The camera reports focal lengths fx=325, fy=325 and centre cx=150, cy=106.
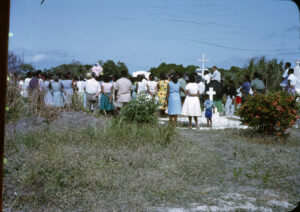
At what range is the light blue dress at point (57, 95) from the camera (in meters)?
9.41

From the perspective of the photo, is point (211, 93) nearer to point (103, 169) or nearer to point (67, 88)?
point (67, 88)

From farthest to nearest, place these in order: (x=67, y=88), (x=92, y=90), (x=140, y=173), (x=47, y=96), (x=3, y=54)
Answer: 1. (x=92, y=90)
2. (x=67, y=88)
3. (x=47, y=96)
4. (x=140, y=173)
5. (x=3, y=54)

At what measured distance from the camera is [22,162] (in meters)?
4.76

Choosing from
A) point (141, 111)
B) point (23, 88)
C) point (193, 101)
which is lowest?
point (141, 111)

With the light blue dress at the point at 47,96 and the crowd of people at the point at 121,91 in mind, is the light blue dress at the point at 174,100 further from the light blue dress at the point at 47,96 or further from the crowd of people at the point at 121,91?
the light blue dress at the point at 47,96

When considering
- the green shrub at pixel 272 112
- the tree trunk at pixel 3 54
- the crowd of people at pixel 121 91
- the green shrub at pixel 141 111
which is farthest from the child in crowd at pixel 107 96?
the tree trunk at pixel 3 54

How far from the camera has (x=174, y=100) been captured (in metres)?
10.4

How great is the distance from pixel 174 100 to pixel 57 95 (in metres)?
3.64

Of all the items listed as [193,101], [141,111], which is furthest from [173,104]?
[141,111]

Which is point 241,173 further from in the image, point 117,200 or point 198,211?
point 117,200

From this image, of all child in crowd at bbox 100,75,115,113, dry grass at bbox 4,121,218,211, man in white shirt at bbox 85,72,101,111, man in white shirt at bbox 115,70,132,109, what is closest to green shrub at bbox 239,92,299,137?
dry grass at bbox 4,121,218,211

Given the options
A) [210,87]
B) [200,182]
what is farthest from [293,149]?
[210,87]

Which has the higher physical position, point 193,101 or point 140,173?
point 193,101

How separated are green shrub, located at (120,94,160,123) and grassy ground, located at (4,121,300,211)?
3.60ft
